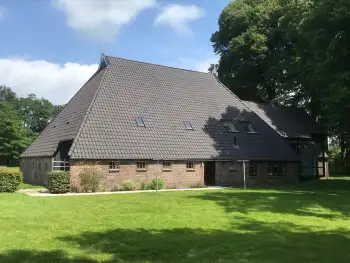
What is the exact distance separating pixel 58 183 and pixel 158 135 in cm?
875

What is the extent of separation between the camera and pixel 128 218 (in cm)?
1420

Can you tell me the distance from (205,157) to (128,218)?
58.1 ft

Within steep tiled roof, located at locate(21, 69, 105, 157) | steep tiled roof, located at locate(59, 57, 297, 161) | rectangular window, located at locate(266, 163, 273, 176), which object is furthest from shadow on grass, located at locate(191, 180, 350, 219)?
steep tiled roof, located at locate(21, 69, 105, 157)

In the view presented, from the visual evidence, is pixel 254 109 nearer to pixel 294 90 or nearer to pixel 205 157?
pixel 294 90

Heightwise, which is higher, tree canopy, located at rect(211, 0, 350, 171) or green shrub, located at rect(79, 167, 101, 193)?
tree canopy, located at rect(211, 0, 350, 171)

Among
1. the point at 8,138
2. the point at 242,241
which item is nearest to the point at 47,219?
the point at 242,241

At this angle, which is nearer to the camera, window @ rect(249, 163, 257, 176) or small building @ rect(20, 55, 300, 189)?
small building @ rect(20, 55, 300, 189)

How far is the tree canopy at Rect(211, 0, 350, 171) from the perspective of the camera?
27734 millimetres

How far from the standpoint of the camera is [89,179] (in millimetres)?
26500

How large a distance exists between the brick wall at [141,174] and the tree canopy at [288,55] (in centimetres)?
1089

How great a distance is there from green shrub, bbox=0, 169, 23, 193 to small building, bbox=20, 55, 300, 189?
10.6ft

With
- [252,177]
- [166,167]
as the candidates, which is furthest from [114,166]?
[252,177]

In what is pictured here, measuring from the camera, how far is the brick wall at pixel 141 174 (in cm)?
2652

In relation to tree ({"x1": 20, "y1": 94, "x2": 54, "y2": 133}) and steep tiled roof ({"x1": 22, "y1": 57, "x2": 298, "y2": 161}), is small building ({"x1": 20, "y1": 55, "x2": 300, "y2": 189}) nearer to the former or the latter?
steep tiled roof ({"x1": 22, "y1": 57, "x2": 298, "y2": 161})
